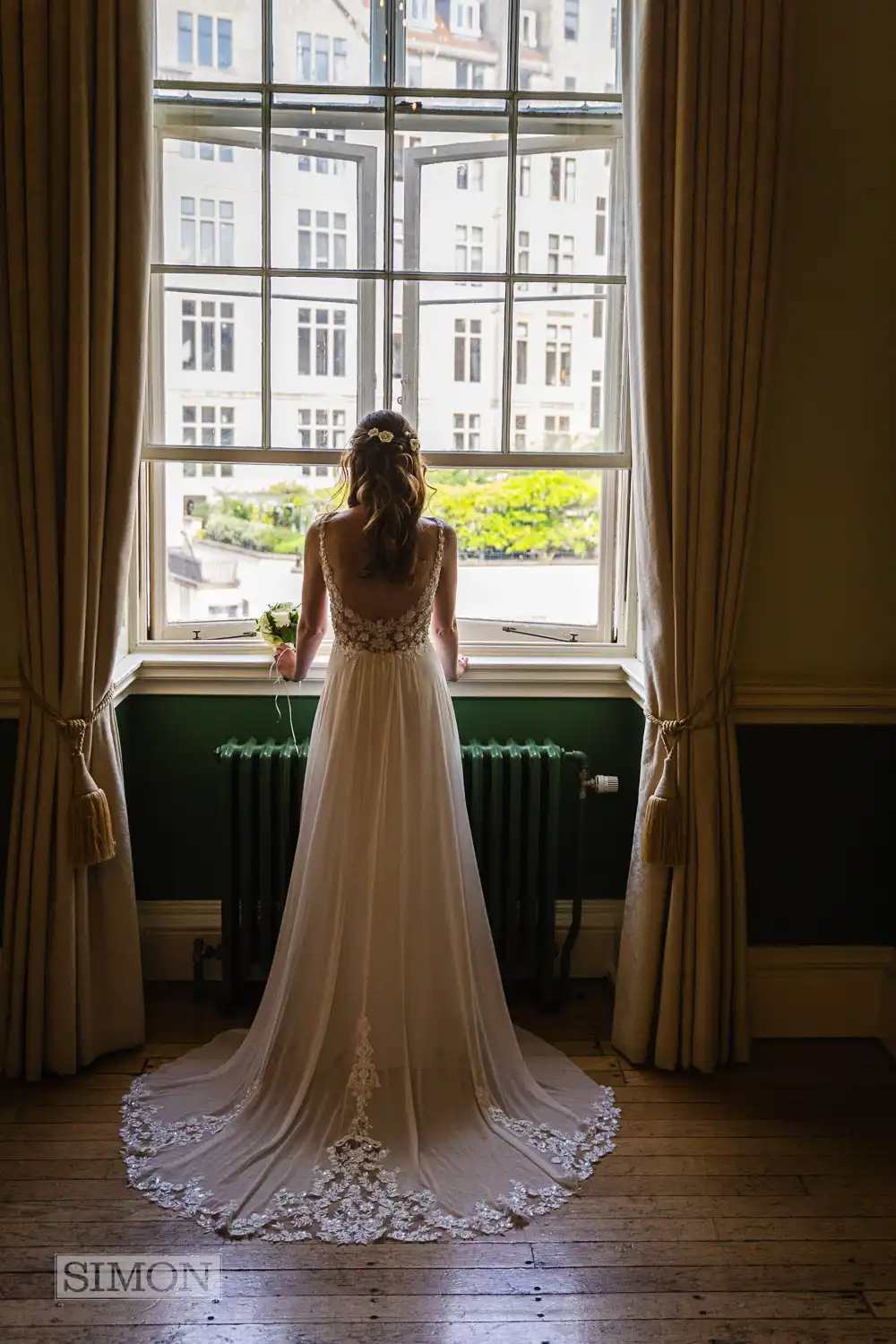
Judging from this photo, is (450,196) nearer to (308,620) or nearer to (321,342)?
(321,342)

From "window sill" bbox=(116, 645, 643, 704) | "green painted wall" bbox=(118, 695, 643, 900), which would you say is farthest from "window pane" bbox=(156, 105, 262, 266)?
"green painted wall" bbox=(118, 695, 643, 900)

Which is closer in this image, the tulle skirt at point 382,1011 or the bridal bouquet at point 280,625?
the tulle skirt at point 382,1011

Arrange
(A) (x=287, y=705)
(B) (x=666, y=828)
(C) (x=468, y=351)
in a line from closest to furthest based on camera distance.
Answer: (B) (x=666, y=828), (C) (x=468, y=351), (A) (x=287, y=705)

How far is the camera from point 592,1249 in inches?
95.3

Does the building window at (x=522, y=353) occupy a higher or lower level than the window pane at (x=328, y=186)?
lower

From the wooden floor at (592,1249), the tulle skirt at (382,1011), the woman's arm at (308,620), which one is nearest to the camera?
the wooden floor at (592,1249)

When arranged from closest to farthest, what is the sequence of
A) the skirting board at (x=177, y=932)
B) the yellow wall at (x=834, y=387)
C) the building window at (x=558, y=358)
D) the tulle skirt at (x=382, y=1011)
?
the tulle skirt at (x=382, y=1011) → the yellow wall at (x=834, y=387) → the building window at (x=558, y=358) → the skirting board at (x=177, y=932)

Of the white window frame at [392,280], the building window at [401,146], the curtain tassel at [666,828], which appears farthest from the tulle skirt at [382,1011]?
the building window at [401,146]

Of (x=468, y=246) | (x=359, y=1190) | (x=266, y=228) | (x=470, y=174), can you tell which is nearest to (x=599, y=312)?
(x=468, y=246)

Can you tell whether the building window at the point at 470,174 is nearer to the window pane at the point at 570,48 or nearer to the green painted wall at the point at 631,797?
the window pane at the point at 570,48

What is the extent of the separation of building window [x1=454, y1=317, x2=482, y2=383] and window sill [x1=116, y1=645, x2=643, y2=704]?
2.65ft

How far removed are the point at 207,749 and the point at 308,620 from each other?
0.72 meters

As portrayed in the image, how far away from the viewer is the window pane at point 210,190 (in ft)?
10.9

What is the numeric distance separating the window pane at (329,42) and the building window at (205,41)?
0.13 metres
